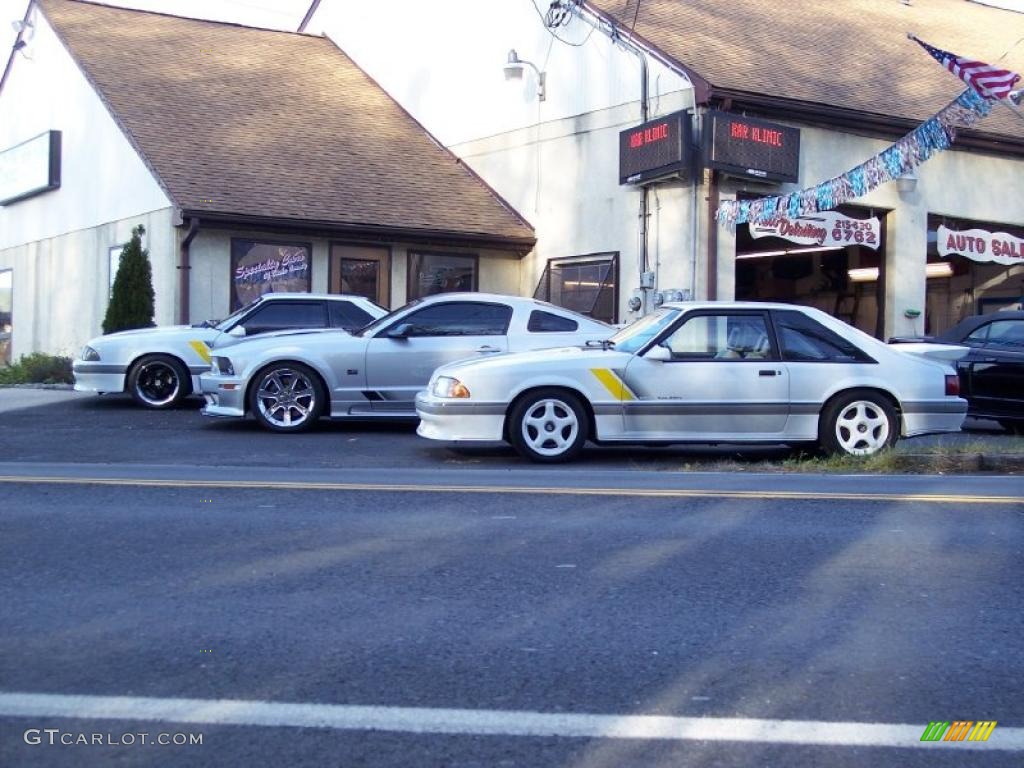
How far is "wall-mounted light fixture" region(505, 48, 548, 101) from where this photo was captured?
20.4 meters

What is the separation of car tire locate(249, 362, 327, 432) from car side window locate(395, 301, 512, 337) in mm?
1151

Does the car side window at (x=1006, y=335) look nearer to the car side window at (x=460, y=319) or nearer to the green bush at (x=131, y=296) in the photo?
the car side window at (x=460, y=319)

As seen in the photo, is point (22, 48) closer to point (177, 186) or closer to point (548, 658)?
point (177, 186)

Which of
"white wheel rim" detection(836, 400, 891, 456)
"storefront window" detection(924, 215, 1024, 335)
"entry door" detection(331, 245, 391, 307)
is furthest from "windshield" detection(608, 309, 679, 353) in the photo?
"storefront window" detection(924, 215, 1024, 335)

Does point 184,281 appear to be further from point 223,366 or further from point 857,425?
point 857,425

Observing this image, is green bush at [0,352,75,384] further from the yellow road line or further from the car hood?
the yellow road line

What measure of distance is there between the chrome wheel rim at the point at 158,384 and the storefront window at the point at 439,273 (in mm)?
6381

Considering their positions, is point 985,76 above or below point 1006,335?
above

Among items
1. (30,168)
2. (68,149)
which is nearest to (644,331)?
(68,149)

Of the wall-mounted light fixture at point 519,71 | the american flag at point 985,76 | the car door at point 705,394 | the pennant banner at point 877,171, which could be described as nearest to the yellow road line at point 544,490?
the car door at point 705,394

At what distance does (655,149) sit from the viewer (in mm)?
17312

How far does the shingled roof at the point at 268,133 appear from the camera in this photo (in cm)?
1906

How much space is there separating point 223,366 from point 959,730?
383 inches

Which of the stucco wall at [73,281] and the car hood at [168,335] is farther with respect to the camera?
the stucco wall at [73,281]
